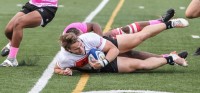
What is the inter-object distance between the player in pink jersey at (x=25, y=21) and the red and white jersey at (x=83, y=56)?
1185 mm

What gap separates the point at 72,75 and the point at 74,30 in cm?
73

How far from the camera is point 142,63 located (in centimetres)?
978

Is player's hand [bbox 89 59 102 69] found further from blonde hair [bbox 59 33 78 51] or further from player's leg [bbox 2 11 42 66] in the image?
player's leg [bbox 2 11 42 66]

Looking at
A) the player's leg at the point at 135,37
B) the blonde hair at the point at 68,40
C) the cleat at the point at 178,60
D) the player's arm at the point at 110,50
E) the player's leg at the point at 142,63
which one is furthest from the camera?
the player's leg at the point at 135,37

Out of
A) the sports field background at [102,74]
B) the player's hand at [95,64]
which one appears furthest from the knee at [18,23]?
the player's hand at [95,64]

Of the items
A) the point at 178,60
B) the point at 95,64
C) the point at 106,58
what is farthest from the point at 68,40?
the point at 178,60

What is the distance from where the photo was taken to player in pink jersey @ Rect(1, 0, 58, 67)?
34.8ft

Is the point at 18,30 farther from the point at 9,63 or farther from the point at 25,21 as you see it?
the point at 9,63

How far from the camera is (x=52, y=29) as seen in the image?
57.9 ft

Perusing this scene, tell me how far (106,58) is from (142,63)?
1.95 ft

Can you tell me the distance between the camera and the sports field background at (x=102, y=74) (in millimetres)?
8570

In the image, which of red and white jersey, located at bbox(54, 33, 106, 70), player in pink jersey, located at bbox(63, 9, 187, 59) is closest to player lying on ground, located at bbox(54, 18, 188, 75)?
red and white jersey, located at bbox(54, 33, 106, 70)

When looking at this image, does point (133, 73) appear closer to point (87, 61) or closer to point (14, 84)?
point (87, 61)

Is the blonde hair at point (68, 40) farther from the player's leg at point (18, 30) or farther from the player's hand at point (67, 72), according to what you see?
the player's leg at point (18, 30)
